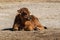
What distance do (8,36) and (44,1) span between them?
60.5ft

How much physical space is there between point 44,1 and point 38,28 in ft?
53.7

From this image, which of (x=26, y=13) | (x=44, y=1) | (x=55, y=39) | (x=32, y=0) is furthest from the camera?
(x=32, y=0)

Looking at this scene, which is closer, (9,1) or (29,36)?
(29,36)

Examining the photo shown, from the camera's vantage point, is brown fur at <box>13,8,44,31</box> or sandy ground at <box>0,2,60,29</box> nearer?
brown fur at <box>13,8,44,31</box>

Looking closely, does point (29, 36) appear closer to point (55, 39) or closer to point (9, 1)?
point (55, 39)

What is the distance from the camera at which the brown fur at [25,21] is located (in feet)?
34.7

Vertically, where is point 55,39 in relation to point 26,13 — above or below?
below

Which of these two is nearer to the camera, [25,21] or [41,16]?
[25,21]

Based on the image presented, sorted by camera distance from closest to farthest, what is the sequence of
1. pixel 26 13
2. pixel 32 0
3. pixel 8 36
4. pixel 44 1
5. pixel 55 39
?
pixel 55 39
pixel 8 36
pixel 26 13
pixel 44 1
pixel 32 0

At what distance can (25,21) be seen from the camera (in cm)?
1070

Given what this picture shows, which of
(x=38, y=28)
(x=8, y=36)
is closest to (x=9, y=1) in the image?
(x=38, y=28)

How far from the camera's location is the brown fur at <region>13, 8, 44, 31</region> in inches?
417

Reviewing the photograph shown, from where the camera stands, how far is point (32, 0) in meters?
29.1

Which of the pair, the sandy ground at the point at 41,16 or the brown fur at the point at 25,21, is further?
the sandy ground at the point at 41,16
